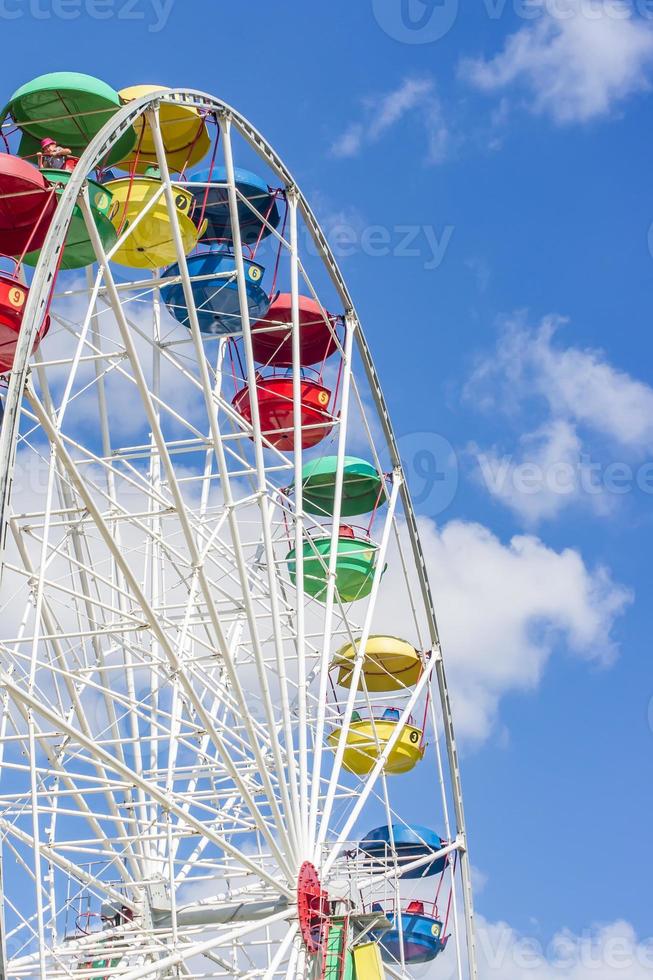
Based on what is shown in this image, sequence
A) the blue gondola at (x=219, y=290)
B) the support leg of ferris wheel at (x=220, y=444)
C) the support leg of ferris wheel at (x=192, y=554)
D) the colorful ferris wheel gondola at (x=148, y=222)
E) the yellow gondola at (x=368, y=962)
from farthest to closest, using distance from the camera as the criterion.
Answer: the blue gondola at (x=219, y=290) < the colorful ferris wheel gondola at (x=148, y=222) < the yellow gondola at (x=368, y=962) < the support leg of ferris wheel at (x=220, y=444) < the support leg of ferris wheel at (x=192, y=554)

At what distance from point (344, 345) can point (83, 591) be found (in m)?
5.31

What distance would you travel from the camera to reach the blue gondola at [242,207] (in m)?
20.7

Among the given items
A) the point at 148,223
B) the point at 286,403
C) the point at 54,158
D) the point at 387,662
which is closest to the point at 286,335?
the point at 286,403

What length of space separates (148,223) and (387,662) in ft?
28.3

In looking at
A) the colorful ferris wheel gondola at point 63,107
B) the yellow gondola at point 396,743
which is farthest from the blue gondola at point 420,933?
the colorful ferris wheel gondola at point 63,107

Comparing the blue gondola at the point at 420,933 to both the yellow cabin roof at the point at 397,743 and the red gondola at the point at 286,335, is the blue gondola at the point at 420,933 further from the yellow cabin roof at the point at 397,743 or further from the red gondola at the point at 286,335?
the red gondola at the point at 286,335

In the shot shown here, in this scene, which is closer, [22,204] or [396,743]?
[22,204]

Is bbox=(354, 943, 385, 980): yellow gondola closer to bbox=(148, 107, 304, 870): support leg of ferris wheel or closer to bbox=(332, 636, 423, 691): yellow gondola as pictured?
bbox=(148, 107, 304, 870): support leg of ferris wheel

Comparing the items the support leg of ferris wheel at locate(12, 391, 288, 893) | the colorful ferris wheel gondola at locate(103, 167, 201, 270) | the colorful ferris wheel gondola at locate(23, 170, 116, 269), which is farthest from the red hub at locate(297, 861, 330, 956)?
the colorful ferris wheel gondola at locate(103, 167, 201, 270)

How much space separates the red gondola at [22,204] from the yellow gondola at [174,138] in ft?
13.9

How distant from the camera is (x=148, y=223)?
18578 millimetres

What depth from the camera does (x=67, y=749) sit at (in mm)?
17781

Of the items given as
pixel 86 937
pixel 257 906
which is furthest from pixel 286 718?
pixel 86 937

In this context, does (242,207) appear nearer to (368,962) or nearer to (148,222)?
(148,222)
